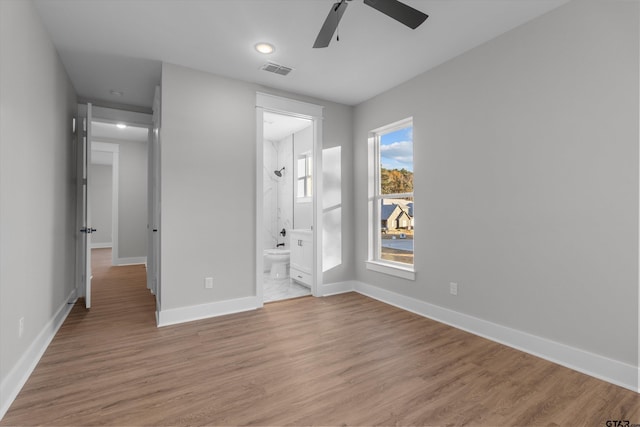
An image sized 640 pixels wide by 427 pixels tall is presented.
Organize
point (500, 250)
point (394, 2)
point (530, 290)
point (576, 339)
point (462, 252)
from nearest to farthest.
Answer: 1. point (394, 2)
2. point (576, 339)
3. point (530, 290)
4. point (500, 250)
5. point (462, 252)

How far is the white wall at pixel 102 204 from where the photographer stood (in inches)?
383

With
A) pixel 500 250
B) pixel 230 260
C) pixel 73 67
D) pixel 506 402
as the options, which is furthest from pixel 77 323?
pixel 500 250

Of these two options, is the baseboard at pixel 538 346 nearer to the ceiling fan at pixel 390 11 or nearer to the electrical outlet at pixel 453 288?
the electrical outlet at pixel 453 288

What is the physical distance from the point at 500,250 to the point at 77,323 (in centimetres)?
419

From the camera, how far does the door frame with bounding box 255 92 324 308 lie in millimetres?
3674

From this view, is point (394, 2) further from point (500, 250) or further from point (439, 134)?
point (500, 250)

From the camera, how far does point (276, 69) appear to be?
10.8 ft

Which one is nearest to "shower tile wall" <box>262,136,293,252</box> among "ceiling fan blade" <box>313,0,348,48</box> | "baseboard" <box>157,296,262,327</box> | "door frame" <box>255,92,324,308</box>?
"door frame" <box>255,92,324,308</box>

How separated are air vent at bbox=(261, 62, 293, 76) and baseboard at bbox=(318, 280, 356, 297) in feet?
8.78

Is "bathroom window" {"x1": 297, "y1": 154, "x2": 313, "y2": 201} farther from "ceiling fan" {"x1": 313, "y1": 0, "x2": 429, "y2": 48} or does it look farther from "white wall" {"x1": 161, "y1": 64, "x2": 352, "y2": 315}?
"ceiling fan" {"x1": 313, "y1": 0, "x2": 429, "y2": 48}

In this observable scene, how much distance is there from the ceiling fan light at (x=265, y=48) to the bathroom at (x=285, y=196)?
70.3 inches

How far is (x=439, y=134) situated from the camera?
326cm

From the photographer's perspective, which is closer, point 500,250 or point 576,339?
A: point 576,339

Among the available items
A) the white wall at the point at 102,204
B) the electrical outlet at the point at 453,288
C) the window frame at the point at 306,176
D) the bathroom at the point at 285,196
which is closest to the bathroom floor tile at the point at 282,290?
the bathroom at the point at 285,196
